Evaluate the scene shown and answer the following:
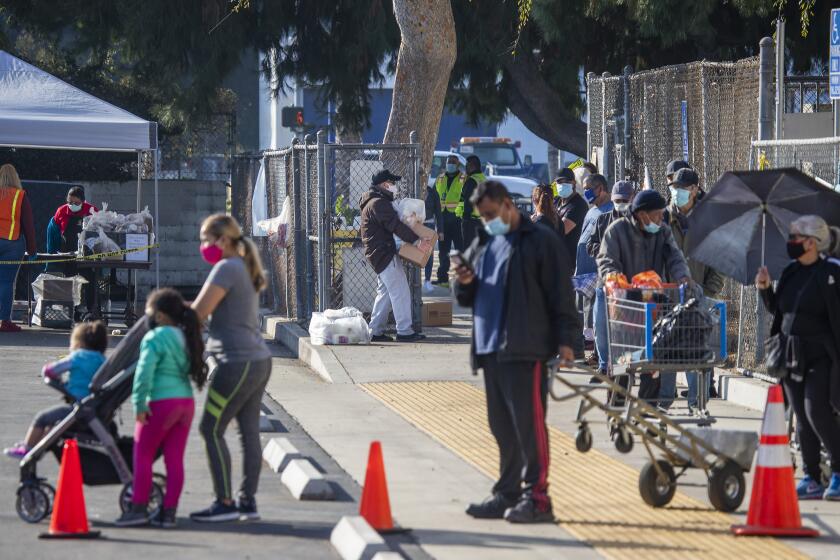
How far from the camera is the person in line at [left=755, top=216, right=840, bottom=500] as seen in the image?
8781mm

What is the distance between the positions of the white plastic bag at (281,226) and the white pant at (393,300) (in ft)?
8.79

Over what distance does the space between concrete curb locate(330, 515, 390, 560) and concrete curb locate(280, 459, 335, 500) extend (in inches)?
39.6

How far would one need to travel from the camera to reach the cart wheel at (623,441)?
9.70 m

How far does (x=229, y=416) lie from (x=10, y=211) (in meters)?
10.7

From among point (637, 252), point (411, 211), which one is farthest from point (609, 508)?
point (411, 211)

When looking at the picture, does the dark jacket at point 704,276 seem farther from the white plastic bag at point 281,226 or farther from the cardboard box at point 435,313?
the white plastic bag at point 281,226

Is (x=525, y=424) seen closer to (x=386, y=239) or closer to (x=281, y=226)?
(x=386, y=239)

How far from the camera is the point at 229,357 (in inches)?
326

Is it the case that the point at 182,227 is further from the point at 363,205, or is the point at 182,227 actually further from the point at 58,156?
the point at 363,205

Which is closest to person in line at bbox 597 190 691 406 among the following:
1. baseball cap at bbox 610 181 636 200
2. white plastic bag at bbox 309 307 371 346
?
baseball cap at bbox 610 181 636 200

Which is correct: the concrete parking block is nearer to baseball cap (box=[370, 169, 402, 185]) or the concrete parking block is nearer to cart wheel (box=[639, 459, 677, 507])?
cart wheel (box=[639, 459, 677, 507])

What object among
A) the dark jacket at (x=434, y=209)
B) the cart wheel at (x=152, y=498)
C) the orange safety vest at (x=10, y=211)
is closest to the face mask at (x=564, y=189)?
the orange safety vest at (x=10, y=211)

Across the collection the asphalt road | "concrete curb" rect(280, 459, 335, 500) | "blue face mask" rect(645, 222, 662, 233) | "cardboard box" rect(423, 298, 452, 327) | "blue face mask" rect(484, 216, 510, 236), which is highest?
"blue face mask" rect(484, 216, 510, 236)

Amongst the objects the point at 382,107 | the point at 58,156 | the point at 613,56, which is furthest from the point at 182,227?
the point at 382,107
